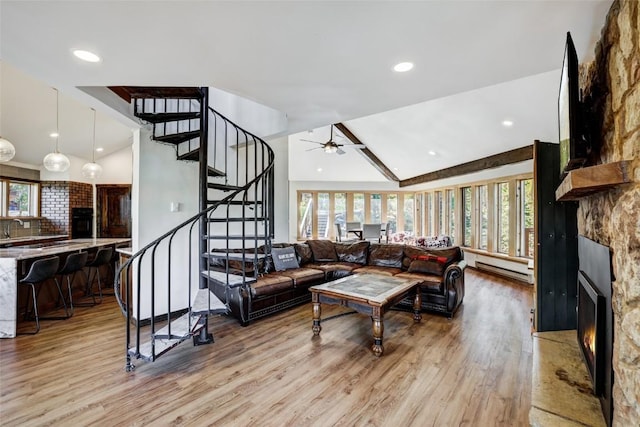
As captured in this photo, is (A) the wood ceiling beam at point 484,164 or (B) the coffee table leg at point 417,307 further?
(A) the wood ceiling beam at point 484,164

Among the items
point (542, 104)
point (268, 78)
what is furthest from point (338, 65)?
point (542, 104)

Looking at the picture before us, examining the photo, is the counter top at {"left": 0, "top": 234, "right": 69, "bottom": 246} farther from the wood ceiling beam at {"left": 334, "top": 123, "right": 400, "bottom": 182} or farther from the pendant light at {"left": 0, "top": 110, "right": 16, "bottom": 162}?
the wood ceiling beam at {"left": 334, "top": 123, "right": 400, "bottom": 182}

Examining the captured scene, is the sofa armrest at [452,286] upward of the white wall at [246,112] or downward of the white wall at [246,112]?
downward

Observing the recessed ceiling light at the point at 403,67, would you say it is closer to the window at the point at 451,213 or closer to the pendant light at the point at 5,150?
the pendant light at the point at 5,150

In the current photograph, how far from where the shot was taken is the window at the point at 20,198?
6.41m

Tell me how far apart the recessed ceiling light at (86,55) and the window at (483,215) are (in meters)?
7.46

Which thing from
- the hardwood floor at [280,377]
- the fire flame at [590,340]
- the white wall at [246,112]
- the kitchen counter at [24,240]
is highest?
the white wall at [246,112]

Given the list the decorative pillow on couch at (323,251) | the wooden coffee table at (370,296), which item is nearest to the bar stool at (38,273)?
the wooden coffee table at (370,296)

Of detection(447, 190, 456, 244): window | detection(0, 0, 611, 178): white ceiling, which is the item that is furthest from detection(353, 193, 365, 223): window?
detection(0, 0, 611, 178): white ceiling

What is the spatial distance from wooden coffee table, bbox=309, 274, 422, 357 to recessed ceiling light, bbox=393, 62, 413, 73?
6.96 feet

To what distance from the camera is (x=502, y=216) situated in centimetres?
681

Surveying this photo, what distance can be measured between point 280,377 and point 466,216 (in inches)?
275

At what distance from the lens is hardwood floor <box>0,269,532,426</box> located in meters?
2.11

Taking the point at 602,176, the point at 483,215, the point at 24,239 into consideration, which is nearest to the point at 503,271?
the point at 483,215
